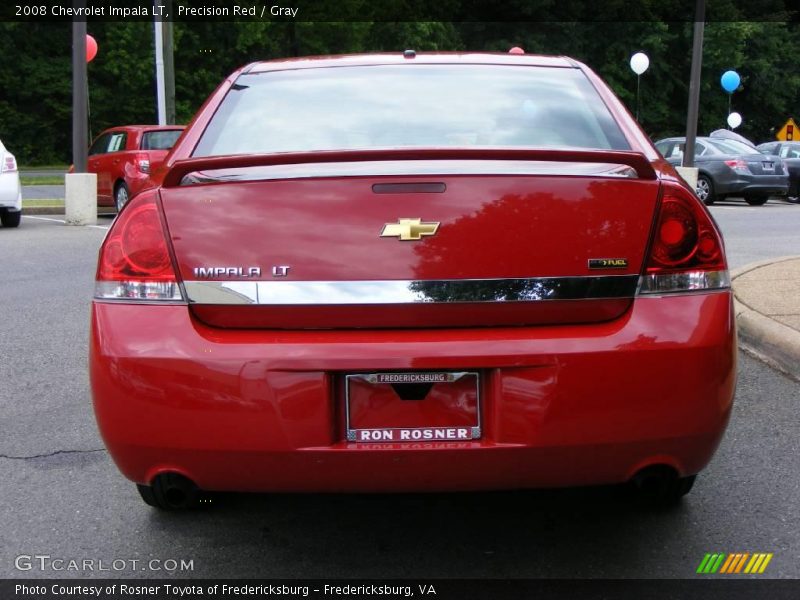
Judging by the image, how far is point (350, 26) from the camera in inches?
1770

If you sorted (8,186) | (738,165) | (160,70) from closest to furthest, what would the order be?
1. (8,186)
2. (160,70)
3. (738,165)

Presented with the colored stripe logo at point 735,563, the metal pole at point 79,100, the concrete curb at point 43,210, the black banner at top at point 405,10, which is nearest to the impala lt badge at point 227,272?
the colored stripe logo at point 735,563

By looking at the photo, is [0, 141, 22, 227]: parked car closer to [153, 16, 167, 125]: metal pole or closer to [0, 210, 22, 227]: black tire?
[0, 210, 22, 227]: black tire

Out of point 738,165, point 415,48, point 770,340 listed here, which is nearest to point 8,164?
point 770,340

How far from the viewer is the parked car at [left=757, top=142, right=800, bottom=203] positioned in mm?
22781

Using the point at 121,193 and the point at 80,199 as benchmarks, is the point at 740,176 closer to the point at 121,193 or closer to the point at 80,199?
the point at 121,193

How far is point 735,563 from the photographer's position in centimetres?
301

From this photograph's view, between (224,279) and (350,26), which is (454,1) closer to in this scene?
(350,26)

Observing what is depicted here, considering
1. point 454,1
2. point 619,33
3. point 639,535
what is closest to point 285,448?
point 639,535

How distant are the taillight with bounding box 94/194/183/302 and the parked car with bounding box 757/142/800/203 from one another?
70.5 ft

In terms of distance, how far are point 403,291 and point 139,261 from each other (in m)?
0.75

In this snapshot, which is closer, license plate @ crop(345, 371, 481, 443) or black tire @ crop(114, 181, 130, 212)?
license plate @ crop(345, 371, 481, 443)

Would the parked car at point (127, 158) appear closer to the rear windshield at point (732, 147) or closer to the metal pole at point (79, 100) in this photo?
the metal pole at point (79, 100)

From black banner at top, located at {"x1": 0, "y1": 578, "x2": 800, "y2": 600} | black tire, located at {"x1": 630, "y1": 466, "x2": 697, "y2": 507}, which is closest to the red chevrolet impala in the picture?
black banner at top, located at {"x1": 0, "y1": 578, "x2": 800, "y2": 600}
